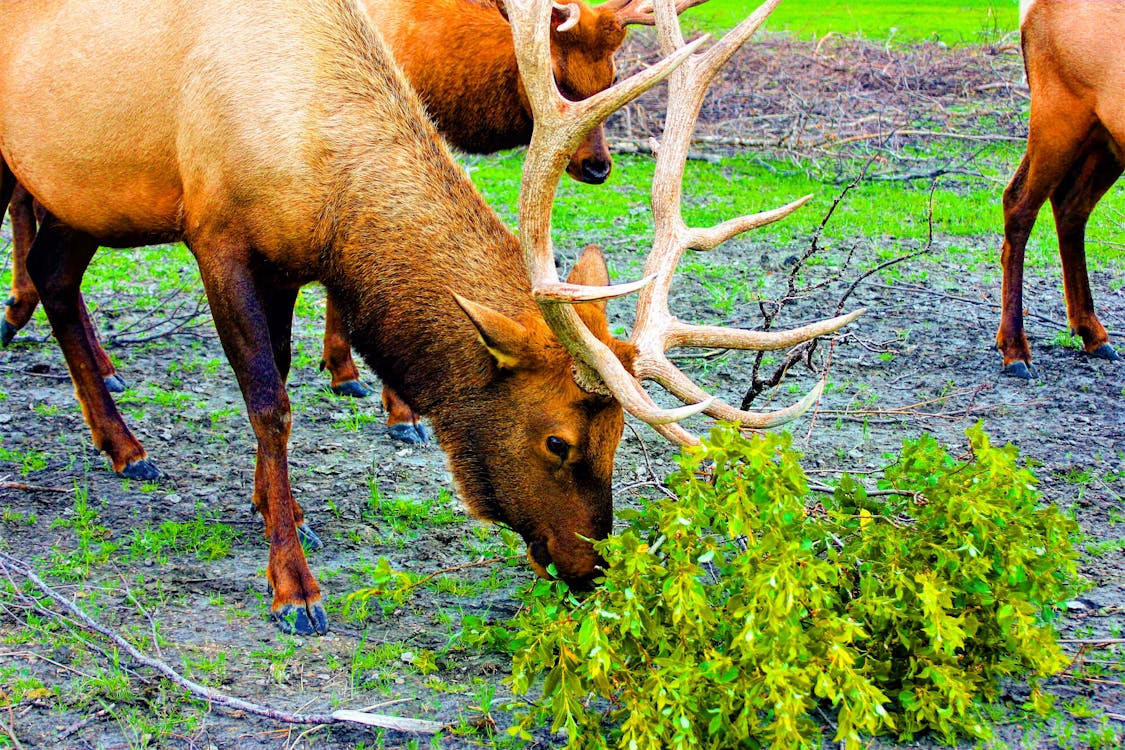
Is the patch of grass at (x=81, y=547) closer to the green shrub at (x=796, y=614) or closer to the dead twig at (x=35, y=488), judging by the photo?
the dead twig at (x=35, y=488)

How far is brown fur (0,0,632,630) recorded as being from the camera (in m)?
3.54

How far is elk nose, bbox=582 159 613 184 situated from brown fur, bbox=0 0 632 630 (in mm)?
2054

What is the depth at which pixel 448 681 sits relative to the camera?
136 inches

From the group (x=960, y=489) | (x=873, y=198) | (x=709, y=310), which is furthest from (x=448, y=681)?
(x=873, y=198)

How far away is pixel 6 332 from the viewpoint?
6.20m

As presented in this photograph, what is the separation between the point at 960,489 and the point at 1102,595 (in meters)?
1.14

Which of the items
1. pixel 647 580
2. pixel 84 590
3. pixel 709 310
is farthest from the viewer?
pixel 709 310

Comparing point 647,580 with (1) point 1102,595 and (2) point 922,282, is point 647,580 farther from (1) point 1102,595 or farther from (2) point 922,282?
(2) point 922,282

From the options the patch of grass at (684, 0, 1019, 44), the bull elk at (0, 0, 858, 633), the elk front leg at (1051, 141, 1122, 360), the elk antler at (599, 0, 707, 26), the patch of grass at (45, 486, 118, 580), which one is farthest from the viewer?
the patch of grass at (684, 0, 1019, 44)

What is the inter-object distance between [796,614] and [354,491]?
8.49 feet

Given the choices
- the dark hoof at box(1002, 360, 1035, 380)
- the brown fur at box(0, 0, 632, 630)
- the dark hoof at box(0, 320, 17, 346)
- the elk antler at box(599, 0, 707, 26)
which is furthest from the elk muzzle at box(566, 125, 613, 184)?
the dark hoof at box(0, 320, 17, 346)

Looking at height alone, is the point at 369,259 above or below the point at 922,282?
above

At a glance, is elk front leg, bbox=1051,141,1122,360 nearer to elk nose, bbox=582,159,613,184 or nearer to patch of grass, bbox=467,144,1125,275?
patch of grass, bbox=467,144,1125,275

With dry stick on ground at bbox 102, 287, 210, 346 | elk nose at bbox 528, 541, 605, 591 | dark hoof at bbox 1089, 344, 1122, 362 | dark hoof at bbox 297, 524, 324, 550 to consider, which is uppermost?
elk nose at bbox 528, 541, 605, 591
